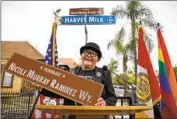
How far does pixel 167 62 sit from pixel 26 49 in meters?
13.0

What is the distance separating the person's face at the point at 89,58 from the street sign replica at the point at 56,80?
69 centimetres

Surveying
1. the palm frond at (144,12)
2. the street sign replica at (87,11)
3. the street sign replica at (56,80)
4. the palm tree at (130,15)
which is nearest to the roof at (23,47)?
the palm tree at (130,15)

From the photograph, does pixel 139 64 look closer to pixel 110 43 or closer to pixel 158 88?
pixel 158 88

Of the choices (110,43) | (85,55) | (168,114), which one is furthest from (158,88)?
(110,43)

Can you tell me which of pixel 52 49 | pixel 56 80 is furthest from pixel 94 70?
pixel 52 49

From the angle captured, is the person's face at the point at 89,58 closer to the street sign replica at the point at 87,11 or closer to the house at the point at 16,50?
the street sign replica at the point at 87,11

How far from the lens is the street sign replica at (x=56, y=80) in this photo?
1749 mm

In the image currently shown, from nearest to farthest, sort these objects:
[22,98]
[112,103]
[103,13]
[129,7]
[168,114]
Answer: [112,103] < [168,114] < [103,13] < [22,98] < [129,7]

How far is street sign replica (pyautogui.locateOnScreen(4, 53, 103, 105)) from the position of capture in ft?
5.74

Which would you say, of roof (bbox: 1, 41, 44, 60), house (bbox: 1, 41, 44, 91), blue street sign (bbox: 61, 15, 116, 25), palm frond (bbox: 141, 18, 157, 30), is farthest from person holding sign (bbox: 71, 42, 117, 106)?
roof (bbox: 1, 41, 44, 60)

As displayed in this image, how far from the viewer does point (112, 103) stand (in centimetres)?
250

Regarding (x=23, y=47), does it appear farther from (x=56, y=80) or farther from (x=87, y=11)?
(x=56, y=80)

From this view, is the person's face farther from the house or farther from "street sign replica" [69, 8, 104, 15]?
the house

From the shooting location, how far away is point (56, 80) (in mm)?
1817
